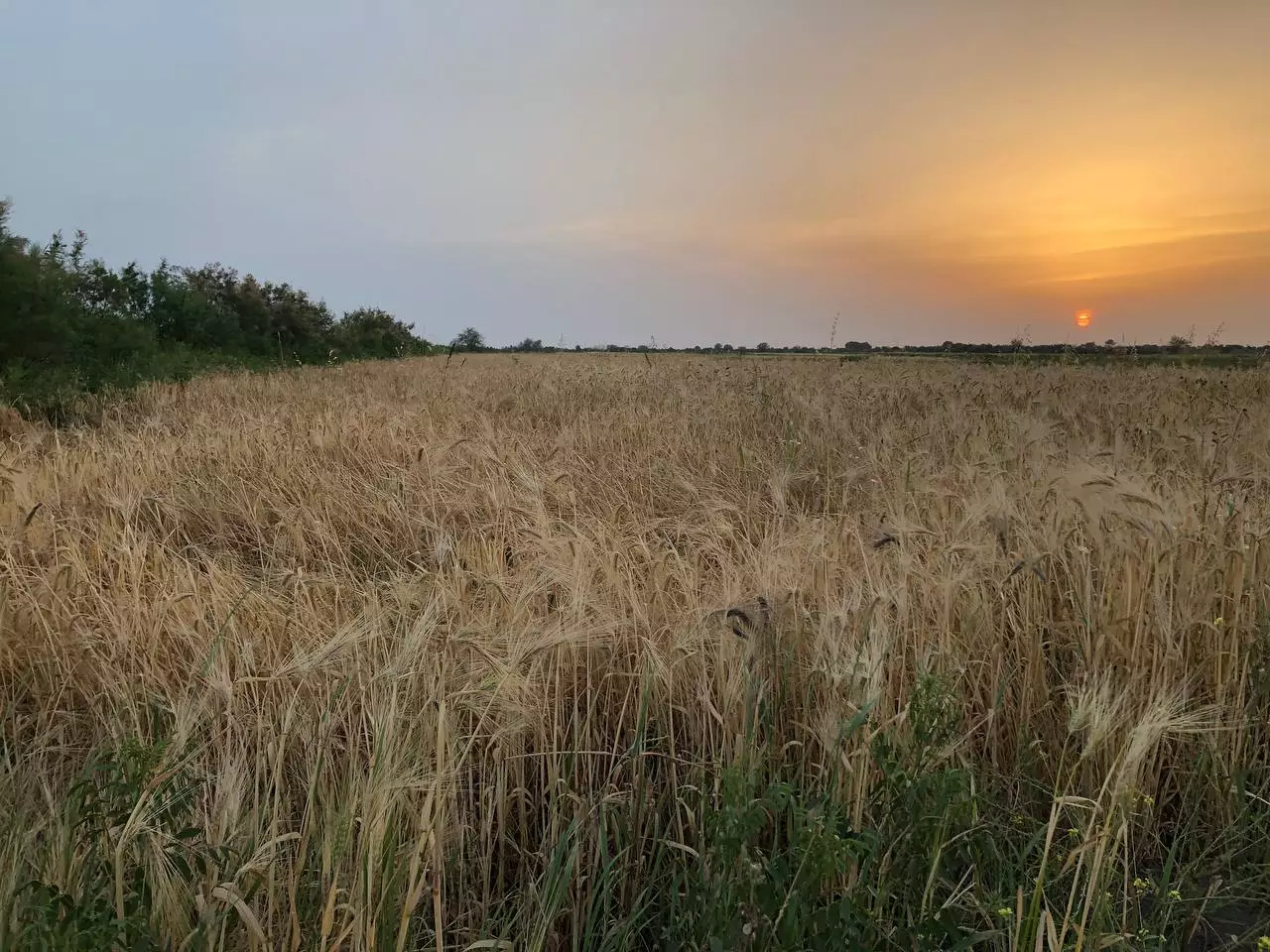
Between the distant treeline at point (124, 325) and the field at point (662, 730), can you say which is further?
the distant treeline at point (124, 325)

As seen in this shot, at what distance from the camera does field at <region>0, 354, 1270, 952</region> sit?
1.28m

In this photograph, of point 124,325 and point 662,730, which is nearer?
point 662,730

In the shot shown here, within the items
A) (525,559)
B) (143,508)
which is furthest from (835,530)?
(143,508)

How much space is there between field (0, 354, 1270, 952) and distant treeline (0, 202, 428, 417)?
847cm

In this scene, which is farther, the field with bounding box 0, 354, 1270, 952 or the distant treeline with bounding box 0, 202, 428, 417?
the distant treeline with bounding box 0, 202, 428, 417

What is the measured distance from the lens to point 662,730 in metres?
1.95

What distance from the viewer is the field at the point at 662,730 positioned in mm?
1280

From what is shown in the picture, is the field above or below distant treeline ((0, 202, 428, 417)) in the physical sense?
below

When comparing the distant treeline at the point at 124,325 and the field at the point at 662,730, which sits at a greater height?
the distant treeline at the point at 124,325

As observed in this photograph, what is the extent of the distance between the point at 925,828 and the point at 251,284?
3157cm

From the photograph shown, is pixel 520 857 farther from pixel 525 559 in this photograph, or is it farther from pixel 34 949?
pixel 525 559

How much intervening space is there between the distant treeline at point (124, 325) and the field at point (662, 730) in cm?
847

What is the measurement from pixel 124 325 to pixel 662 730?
18.7 meters

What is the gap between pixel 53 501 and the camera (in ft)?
13.4
